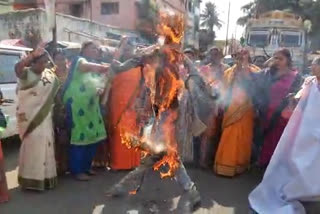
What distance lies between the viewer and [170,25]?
170 inches

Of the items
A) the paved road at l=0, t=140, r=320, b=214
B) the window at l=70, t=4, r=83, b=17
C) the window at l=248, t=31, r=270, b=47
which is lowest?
the paved road at l=0, t=140, r=320, b=214

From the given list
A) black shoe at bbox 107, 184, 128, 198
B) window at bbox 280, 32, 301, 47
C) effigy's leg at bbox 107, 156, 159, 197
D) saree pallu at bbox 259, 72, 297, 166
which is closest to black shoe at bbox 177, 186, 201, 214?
effigy's leg at bbox 107, 156, 159, 197

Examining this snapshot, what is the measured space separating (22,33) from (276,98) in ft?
43.4

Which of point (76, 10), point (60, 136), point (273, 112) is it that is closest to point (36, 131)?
point (60, 136)

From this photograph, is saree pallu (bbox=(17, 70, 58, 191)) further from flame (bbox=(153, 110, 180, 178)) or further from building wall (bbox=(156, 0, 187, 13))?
building wall (bbox=(156, 0, 187, 13))

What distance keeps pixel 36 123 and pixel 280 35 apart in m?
12.7

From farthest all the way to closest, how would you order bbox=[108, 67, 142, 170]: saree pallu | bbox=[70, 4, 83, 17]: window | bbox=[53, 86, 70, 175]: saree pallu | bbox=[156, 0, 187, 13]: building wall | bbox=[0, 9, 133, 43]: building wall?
bbox=[70, 4, 83, 17]: window < bbox=[0, 9, 133, 43]: building wall < bbox=[108, 67, 142, 170]: saree pallu < bbox=[53, 86, 70, 175]: saree pallu < bbox=[156, 0, 187, 13]: building wall

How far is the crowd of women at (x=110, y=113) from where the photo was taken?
4.90m

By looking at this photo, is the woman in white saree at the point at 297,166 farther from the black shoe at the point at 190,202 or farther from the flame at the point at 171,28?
the flame at the point at 171,28

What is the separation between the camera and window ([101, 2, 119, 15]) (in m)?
19.6

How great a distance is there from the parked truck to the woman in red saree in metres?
10.4

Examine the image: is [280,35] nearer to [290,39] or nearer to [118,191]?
[290,39]

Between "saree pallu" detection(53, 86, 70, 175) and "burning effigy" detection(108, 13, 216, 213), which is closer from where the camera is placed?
"burning effigy" detection(108, 13, 216, 213)


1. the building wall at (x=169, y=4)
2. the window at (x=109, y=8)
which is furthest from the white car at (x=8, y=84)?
the window at (x=109, y=8)
